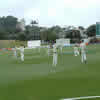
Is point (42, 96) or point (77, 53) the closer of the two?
point (42, 96)

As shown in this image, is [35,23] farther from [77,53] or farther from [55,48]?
[55,48]

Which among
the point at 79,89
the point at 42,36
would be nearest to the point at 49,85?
the point at 79,89

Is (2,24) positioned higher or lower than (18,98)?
higher

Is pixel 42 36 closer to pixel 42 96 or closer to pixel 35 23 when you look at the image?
pixel 35 23

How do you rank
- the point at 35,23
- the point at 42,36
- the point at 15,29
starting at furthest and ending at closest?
the point at 35,23, the point at 15,29, the point at 42,36

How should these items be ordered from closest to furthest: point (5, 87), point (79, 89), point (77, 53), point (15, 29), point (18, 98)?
point (18, 98) → point (79, 89) → point (5, 87) → point (77, 53) → point (15, 29)

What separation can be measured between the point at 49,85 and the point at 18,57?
64.6 ft

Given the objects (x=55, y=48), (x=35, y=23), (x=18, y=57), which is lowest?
(x=18, y=57)

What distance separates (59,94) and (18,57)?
70.6 feet

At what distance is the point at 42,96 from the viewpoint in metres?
8.34

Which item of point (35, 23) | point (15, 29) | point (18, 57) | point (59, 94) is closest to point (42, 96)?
point (59, 94)

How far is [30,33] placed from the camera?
98.9 metres

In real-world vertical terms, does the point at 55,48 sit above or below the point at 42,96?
above

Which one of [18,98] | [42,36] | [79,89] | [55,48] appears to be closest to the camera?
[18,98]
